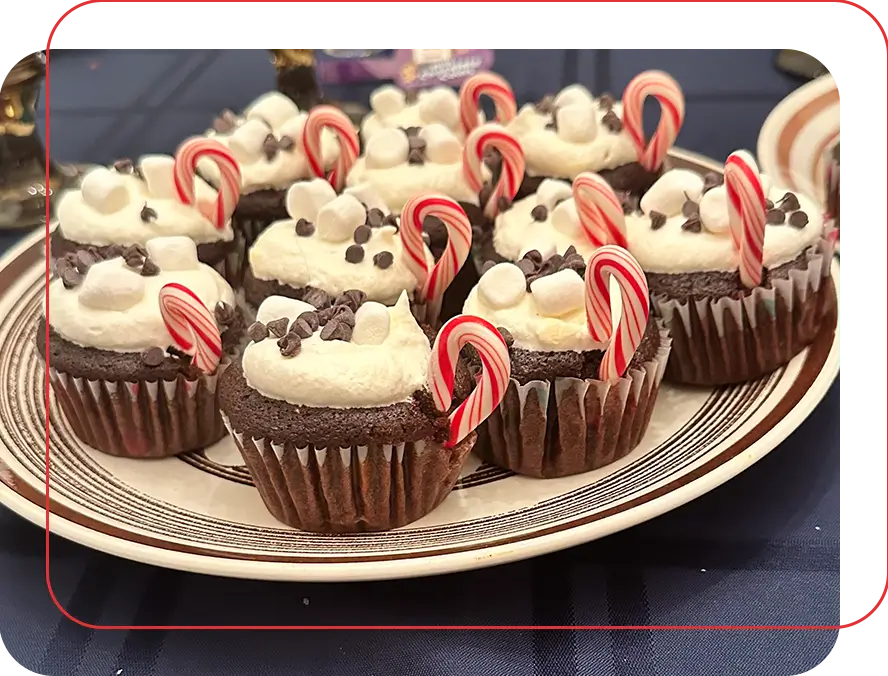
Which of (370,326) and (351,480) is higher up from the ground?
(370,326)

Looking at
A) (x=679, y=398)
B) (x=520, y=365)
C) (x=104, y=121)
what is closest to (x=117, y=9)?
(x=520, y=365)

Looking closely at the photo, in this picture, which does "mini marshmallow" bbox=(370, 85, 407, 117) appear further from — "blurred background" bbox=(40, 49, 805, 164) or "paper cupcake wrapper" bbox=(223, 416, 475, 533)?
"paper cupcake wrapper" bbox=(223, 416, 475, 533)

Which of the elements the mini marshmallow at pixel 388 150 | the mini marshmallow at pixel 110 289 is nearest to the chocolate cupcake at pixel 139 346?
the mini marshmallow at pixel 110 289

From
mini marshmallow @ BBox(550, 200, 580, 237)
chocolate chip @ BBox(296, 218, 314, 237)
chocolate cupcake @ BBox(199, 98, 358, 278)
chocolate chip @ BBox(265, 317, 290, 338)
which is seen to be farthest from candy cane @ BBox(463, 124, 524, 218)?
chocolate chip @ BBox(265, 317, 290, 338)

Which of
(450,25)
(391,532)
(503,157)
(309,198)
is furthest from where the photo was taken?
(503,157)

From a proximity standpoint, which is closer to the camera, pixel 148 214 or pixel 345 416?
pixel 345 416

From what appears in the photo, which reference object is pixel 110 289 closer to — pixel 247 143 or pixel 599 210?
pixel 247 143

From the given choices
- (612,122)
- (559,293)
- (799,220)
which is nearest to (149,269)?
(559,293)
